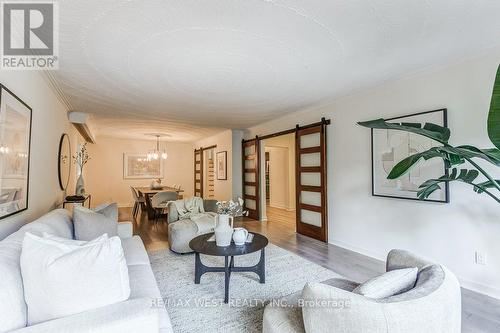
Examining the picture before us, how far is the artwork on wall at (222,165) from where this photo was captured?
24.1ft

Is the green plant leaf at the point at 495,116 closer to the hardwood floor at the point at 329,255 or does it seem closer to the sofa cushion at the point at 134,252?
the hardwood floor at the point at 329,255

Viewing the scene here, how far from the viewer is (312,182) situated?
4.71 meters

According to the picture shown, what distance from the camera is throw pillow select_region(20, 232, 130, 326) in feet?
4.02

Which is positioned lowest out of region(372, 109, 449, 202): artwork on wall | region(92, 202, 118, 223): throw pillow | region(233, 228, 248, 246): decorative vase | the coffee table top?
the coffee table top

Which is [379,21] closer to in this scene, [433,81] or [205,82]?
[433,81]

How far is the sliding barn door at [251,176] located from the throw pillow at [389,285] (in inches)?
200

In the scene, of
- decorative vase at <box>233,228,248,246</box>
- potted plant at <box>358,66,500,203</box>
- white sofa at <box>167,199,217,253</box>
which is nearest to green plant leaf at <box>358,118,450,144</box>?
potted plant at <box>358,66,500,203</box>

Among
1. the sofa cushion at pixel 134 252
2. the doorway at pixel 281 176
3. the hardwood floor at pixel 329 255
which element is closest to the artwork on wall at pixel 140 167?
the hardwood floor at pixel 329 255

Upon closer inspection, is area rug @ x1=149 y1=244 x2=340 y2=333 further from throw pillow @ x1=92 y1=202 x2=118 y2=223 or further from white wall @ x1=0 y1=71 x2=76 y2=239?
white wall @ x1=0 y1=71 x2=76 y2=239

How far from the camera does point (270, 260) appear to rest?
11.5ft

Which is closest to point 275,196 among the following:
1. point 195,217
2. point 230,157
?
point 230,157

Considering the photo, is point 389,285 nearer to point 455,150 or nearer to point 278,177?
point 455,150

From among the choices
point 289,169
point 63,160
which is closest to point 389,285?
point 63,160

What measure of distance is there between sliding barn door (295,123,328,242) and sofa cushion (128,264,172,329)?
3118mm
